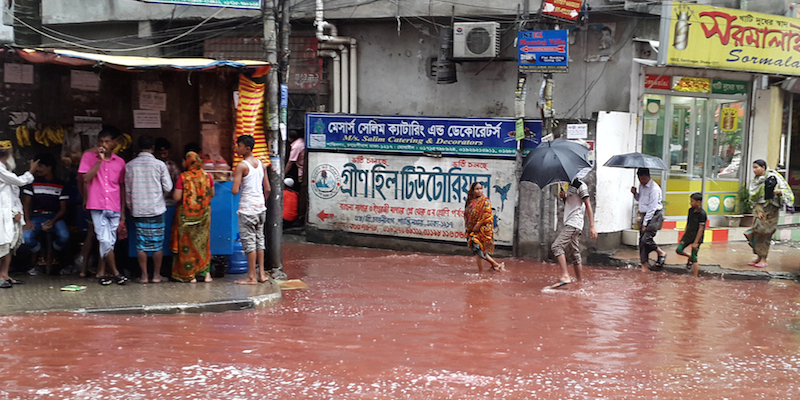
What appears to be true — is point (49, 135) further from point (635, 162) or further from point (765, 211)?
point (765, 211)

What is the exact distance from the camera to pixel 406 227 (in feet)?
45.6

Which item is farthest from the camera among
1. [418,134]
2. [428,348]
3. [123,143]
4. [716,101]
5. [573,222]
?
[716,101]

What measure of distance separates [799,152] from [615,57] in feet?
21.2

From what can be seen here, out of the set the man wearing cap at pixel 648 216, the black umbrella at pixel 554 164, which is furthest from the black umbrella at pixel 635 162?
the black umbrella at pixel 554 164

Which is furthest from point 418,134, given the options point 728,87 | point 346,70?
point 728,87

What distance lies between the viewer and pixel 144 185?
894 centimetres

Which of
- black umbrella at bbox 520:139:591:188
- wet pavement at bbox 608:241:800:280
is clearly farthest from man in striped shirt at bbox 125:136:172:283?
wet pavement at bbox 608:241:800:280

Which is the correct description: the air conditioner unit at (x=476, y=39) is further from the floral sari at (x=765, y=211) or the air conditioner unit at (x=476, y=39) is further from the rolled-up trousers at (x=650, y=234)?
the floral sari at (x=765, y=211)

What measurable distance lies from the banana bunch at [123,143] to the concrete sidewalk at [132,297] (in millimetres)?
1737

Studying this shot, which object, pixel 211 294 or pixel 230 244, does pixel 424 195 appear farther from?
pixel 211 294

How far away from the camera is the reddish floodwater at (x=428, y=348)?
591cm

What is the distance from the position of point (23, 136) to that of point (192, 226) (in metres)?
2.56

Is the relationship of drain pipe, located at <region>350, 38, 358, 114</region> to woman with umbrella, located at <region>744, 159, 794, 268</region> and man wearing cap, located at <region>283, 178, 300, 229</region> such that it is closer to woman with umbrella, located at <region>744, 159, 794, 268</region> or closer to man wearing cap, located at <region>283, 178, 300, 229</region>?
man wearing cap, located at <region>283, 178, 300, 229</region>

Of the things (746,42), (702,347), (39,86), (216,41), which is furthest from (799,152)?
(39,86)
